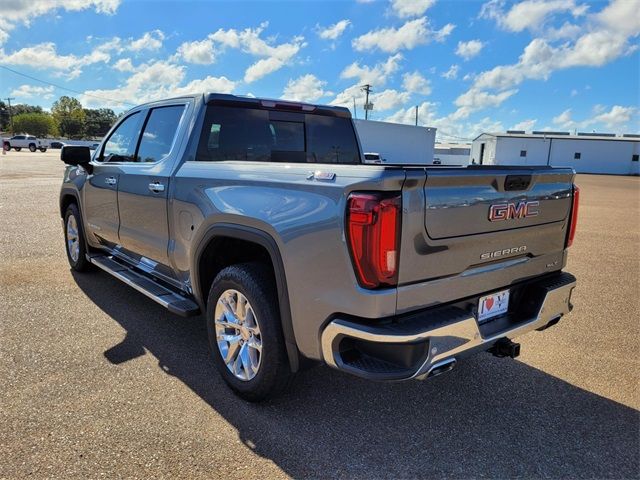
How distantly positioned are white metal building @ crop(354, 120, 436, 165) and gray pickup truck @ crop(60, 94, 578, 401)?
143ft

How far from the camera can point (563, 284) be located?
3148mm

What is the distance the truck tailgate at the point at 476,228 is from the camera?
2344mm

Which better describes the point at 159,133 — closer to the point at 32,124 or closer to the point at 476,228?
the point at 476,228

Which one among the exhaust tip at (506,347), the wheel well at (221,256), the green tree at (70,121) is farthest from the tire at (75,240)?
the green tree at (70,121)

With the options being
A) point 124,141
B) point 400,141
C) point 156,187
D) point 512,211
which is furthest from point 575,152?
point 156,187

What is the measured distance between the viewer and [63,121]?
10350 cm

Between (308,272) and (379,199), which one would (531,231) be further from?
(308,272)

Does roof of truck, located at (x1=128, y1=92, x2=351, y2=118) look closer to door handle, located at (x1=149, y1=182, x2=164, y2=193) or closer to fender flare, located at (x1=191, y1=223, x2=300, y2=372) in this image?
door handle, located at (x1=149, y1=182, x2=164, y2=193)

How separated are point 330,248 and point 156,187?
6.52 ft

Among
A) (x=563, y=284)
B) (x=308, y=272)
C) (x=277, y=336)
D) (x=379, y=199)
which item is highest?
(x=379, y=199)

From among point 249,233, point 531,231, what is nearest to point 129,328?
point 249,233

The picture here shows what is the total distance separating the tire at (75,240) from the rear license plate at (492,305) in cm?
455

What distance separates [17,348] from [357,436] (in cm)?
278

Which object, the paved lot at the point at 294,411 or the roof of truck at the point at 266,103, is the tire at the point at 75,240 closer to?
the paved lot at the point at 294,411
